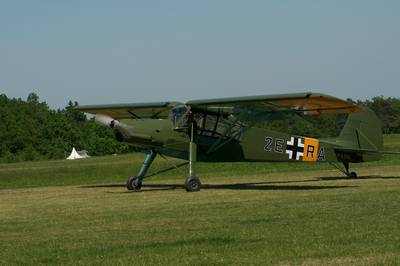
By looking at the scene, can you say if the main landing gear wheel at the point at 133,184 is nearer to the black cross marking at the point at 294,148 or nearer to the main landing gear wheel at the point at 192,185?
the main landing gear wheel at the point at 192,185

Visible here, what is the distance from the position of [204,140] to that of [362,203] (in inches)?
338

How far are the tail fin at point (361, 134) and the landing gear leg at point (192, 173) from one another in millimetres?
7067

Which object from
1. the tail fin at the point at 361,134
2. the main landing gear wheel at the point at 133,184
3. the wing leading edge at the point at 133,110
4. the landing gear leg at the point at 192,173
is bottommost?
the main landing gear wheel at the point at 133,184

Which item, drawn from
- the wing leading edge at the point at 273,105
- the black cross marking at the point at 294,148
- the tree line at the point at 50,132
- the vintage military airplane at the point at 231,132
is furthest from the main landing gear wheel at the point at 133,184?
the tree line at the point at 50,132

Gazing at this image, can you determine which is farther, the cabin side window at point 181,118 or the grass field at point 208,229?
the cabin side window at point 181,118

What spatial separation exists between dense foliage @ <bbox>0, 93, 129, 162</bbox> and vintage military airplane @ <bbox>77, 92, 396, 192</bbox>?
79259 millimetres

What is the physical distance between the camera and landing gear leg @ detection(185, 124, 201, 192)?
2047 centimetres

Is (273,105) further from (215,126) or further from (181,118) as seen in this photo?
(181,118)

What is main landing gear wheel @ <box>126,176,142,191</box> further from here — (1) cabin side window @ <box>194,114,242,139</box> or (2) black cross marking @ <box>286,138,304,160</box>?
(2) black cross marking @ <box>286,138,304,160</box>

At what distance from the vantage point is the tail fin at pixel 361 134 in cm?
2583

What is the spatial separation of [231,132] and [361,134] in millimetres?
5891

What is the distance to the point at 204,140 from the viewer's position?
867 inches

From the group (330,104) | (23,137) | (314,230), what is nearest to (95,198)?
(330,104)

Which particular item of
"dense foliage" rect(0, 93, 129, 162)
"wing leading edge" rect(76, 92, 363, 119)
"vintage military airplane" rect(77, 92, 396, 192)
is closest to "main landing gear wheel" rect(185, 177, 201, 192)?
"vintage military airplane" rect(77, 92, 396, 192)
